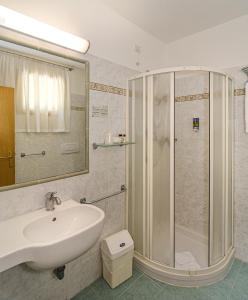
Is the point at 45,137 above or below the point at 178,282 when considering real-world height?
above

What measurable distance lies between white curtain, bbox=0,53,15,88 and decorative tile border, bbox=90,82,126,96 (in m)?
0.59

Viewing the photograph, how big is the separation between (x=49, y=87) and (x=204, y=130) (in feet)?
5.57

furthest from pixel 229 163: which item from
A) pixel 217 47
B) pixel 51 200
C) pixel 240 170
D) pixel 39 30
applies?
pixel 39 30

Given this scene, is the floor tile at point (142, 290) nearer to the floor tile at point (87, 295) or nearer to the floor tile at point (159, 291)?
the floor tile at point (159, 291)

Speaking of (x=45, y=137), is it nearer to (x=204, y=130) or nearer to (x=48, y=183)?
(x=48, y=183)

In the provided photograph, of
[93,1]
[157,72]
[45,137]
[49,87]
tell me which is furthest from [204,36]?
[45,137]

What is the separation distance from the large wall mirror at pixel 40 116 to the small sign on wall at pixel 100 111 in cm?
8

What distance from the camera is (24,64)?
1.27 meters

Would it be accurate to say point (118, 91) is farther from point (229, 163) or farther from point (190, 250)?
point (190, 250)

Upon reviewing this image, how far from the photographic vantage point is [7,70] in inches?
46.9

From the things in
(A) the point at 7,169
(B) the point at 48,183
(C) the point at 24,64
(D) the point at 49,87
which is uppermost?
(C) the point at 24,64

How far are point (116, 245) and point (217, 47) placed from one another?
2.24 meters

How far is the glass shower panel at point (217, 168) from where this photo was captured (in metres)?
1.72

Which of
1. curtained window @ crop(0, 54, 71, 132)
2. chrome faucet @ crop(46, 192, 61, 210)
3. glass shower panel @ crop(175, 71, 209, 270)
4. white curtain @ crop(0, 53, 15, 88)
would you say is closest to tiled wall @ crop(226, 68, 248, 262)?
glass shower panel @ crop(175, 71, 209, 270)
